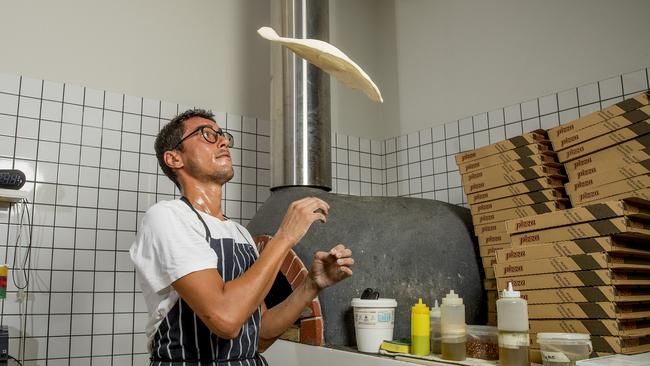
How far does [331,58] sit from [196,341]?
2.85ft

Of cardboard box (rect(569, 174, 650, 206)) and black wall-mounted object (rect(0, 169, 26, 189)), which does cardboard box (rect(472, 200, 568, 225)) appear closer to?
cardboard box (rect(569, 174, 650, 206))

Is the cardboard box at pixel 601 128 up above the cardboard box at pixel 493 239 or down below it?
above

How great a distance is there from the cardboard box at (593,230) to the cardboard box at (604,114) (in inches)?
18.2

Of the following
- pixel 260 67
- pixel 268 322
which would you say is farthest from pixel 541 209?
pixel 260 67

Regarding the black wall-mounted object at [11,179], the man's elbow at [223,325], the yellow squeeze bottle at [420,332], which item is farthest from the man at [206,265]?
the black wall-mounted object at [11,179]

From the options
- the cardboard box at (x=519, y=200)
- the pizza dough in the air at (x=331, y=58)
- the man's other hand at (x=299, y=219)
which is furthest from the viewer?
the cardboard box at (x=519, y=200)

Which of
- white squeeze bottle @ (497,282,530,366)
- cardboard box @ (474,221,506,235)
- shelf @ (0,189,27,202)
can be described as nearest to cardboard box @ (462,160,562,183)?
cardboard box @ (474,221,506,235)

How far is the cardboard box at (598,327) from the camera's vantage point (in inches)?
69.2

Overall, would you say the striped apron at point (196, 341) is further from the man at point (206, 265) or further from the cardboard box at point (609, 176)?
the cardboard box at point (609, 176)

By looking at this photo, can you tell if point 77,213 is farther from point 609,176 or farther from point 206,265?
point 609,176

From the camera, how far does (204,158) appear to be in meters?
1.77

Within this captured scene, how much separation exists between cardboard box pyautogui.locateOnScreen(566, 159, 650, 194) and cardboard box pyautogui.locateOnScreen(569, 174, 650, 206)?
0.01m

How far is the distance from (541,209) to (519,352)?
0.75 m

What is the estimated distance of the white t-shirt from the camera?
4.69 feet
